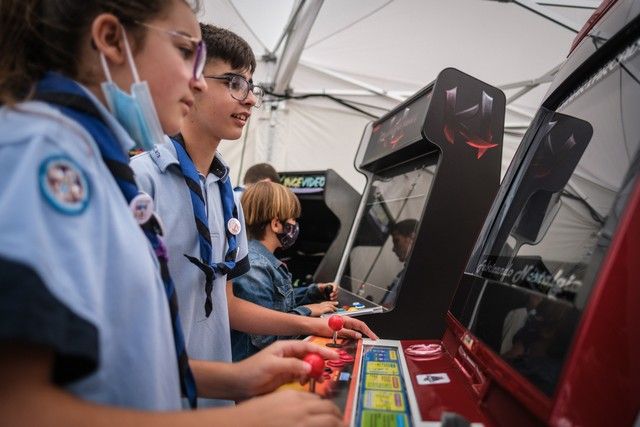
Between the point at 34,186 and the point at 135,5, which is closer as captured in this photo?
the point at 34,186

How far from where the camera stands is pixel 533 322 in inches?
25.5

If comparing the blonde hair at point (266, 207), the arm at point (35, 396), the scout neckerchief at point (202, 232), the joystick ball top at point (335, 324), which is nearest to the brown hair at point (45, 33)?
the arm at point (35, 396)

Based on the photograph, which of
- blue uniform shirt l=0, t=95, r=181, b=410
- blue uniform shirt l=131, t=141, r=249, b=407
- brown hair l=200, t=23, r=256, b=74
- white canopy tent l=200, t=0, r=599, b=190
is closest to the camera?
blue uniform shirt l=0, t=95, r=181, b=410

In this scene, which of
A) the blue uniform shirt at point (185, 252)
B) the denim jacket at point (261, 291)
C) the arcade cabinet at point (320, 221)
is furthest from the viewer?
the arcade cabinet at point (320, 221)

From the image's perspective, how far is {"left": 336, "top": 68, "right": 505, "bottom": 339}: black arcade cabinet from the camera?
138 cm

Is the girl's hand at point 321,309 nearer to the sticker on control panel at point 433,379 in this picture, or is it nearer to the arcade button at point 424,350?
the arcade button at point 424,350

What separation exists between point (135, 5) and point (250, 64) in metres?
0.74

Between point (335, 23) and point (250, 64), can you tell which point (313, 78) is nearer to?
point (335, 23)

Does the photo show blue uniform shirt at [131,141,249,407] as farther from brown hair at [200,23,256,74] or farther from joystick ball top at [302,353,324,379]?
joystick ball top at [302,353,324,379]

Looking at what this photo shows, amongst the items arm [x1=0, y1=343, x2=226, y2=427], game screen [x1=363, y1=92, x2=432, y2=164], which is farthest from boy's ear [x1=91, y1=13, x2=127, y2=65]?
game screen [x1=363, y1=92, x2=432, y2=164]

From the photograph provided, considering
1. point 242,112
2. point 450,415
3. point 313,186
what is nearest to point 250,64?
point 242,112

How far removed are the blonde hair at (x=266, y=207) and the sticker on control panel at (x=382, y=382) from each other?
53.1 inches

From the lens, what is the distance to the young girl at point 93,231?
41 centimetres

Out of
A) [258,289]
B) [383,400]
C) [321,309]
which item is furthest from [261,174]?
[383,400]
